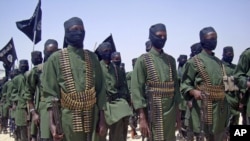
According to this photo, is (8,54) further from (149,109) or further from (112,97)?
(149,109)

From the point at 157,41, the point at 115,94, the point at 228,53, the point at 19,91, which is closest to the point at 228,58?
→ the point at 228,53

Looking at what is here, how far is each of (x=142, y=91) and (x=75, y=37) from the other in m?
1.49

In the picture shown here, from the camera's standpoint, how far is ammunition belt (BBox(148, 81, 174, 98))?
568 centimetres

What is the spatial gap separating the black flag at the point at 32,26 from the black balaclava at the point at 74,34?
564 cm

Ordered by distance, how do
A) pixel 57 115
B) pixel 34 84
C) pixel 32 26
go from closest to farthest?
pixel 57 115 → pixel 34 84 → pixel 32 26

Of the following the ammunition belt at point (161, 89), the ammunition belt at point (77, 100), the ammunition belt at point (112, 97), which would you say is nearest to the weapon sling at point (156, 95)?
the ammunition belt at point (161, 89)

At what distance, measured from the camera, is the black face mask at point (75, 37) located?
4922 mm

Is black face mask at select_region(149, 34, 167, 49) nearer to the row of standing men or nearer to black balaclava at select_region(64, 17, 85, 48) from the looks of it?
the row of standing men

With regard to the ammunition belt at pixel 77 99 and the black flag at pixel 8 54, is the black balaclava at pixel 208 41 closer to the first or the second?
the ammunition belt at pixel 77 99

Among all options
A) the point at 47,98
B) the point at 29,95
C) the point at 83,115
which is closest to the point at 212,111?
the point at 83,115

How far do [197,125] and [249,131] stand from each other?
1.19 metres

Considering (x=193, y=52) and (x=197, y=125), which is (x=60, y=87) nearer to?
(x=197, y=125)

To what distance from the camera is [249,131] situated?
5.20 metres

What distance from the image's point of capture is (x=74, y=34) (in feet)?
16.1
